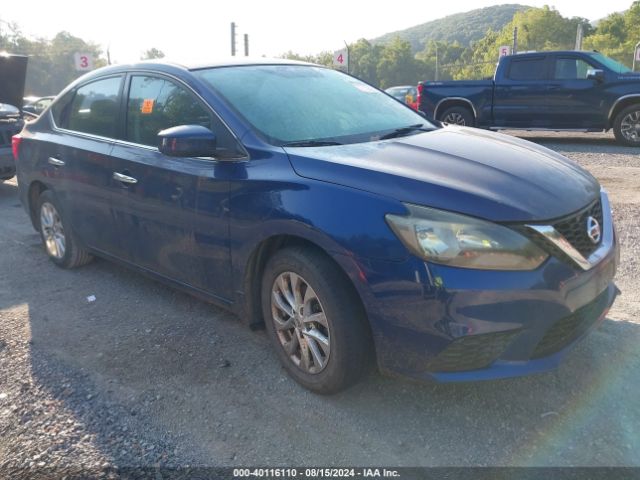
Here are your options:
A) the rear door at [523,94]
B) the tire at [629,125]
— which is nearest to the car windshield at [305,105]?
the tire at [629,125]

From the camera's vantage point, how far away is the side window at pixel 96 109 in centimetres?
413

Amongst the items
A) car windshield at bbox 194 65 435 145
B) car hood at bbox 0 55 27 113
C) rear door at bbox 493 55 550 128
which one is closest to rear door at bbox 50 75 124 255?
car windshield at bbox 194 65 435 145

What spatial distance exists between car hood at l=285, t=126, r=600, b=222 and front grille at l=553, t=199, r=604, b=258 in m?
0.04

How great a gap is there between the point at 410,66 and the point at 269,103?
8215 cm

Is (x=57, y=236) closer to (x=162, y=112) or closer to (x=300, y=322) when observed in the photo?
(x=162, y=112)

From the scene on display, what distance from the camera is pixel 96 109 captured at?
435 centimetres

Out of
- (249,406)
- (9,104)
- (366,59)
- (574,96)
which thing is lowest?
(249,406)

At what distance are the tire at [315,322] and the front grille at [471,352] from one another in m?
0.40

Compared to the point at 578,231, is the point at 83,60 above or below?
above

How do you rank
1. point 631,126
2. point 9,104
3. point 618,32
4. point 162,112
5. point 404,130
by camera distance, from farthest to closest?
1. point 618,32
2. point 631,126
3. point 9,104
4. point 162,112
5. point 404,130

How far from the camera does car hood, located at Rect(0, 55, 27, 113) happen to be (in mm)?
8617

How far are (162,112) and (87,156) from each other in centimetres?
87

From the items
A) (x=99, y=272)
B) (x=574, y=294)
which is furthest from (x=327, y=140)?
(x=99, y=272)

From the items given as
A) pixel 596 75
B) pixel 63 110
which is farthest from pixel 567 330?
pixel 596 75
